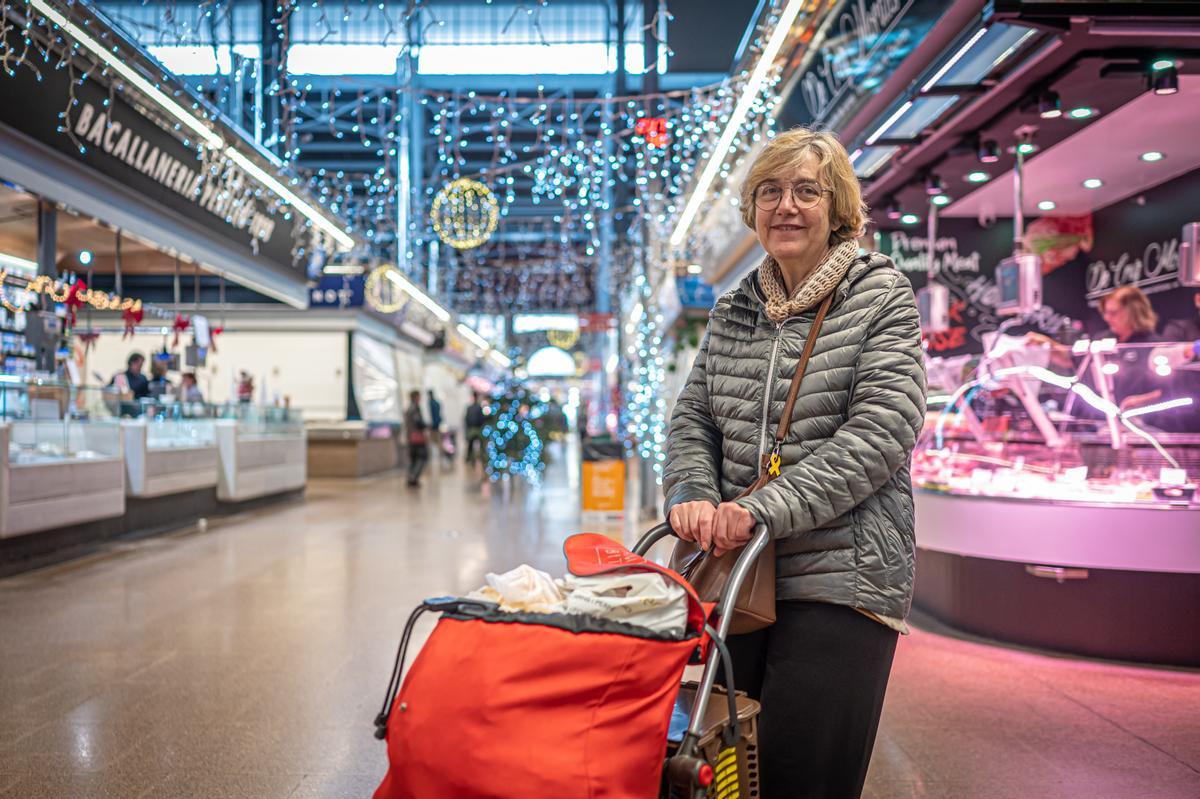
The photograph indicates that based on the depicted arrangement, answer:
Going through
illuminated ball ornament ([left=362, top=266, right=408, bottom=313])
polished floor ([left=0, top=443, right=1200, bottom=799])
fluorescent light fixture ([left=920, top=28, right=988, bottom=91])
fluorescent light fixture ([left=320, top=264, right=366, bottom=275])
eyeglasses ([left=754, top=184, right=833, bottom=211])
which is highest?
fluorescent light fixture ([left=320, top=264, right=366, bottom=275])

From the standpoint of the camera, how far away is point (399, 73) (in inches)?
412

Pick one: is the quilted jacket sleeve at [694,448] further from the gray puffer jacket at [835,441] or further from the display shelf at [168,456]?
the display shelf at [168,456]

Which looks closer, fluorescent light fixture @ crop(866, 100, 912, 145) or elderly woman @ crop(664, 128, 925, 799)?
elderly woman @ crop(664, 128, 925, 799)

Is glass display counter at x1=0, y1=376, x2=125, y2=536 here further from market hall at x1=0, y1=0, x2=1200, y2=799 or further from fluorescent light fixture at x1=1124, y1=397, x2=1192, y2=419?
fluorescent light fixture at x1=1124, y1=397, x2=1192, y2=419

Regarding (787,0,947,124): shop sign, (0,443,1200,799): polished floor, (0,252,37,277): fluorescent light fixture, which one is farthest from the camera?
(0,252,37,277): fluorescent light fixture

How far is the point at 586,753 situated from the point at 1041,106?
482 centimetres

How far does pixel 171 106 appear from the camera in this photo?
7.18 meters

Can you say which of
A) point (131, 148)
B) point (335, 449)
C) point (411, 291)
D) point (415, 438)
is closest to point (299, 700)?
point (131, 148)

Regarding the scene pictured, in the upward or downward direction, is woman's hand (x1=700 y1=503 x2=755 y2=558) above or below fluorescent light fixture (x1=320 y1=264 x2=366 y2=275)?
below

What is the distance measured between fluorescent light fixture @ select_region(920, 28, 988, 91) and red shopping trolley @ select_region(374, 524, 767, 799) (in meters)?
3.98

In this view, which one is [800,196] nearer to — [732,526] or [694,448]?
[694,448]

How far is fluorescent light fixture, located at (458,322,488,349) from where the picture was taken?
28.6 m

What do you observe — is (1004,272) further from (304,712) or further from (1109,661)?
(304,712)

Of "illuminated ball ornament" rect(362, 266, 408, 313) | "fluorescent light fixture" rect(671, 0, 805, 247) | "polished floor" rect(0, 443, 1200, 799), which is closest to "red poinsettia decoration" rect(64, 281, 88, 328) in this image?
"polished floor" rect(0, 443, 1200, 799)
